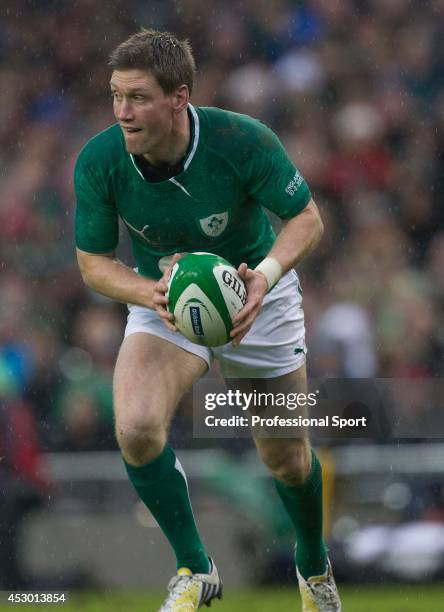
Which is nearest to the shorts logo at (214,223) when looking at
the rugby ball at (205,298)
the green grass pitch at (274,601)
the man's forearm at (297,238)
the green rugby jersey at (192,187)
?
the green rugby jersey at (192,187)

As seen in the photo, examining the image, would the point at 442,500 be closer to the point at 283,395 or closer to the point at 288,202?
the point at 283,395

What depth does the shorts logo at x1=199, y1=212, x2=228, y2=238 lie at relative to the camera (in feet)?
14.1

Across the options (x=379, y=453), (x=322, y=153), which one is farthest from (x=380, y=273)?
(x=379, y=453)

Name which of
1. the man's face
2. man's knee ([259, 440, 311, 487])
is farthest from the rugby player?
man's knee ([259, 440, 311, 487])

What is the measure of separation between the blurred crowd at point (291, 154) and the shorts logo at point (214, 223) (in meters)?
2.90

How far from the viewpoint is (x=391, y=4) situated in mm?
9242

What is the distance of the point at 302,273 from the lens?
7891mm

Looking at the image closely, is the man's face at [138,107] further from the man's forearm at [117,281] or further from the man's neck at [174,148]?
the man's forearm at [117,281]

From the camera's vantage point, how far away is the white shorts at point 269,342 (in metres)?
4.50

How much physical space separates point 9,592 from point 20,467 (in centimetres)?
115

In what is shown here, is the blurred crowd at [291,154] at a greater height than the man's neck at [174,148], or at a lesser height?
lesser

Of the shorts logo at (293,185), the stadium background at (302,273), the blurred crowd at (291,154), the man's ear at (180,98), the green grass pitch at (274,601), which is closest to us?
the man's ear at (180,98)

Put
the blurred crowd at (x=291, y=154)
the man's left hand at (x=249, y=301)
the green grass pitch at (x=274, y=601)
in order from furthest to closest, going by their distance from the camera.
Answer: the blurred crowd at (x=291, y=154) → the green grass pitch at (x=274, y=601) → the man's left hand at (x=249, y=301)

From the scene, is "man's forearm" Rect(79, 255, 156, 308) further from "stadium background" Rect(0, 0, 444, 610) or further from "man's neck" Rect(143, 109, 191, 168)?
"stadium background" Rect(0, 0, 444, 610)
